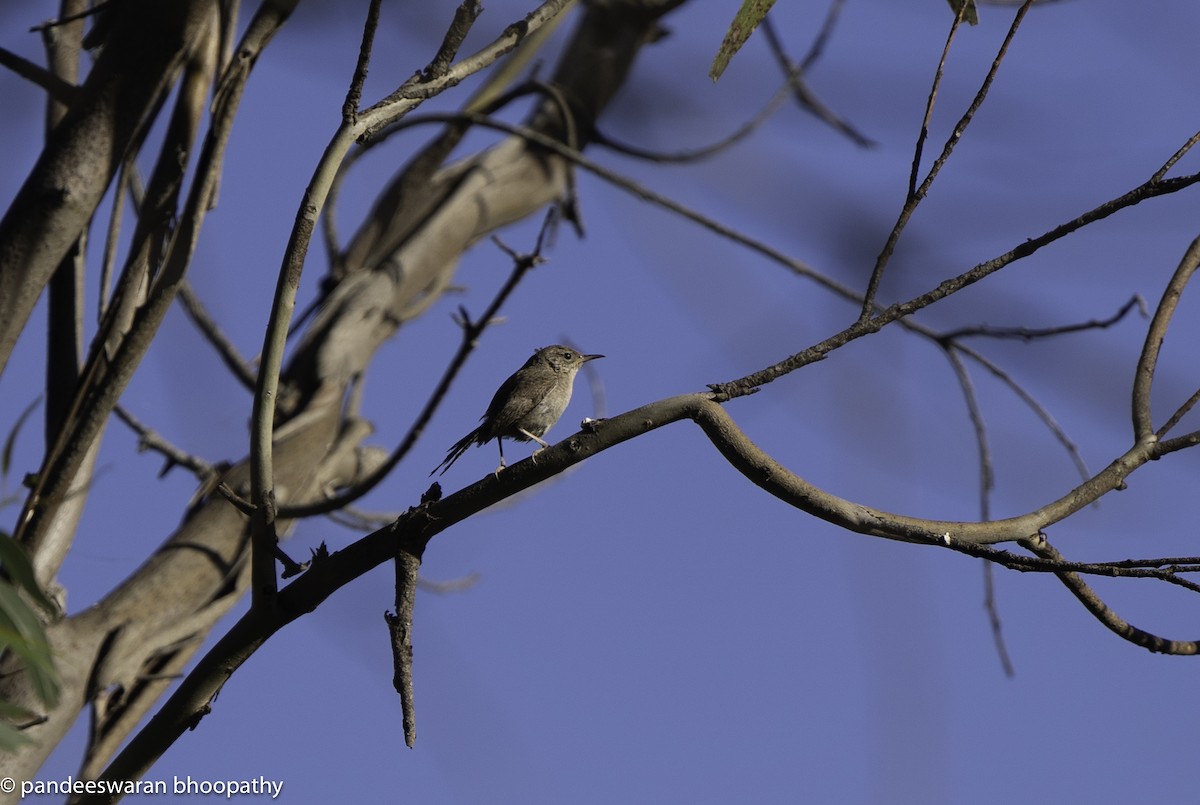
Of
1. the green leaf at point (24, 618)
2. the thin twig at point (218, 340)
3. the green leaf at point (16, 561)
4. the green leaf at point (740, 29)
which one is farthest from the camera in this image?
the thin twig at point (218, 340)

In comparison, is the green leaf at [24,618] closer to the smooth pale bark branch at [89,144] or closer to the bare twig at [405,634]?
the bare twig at [405,634]

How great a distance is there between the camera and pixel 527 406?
4898 mm

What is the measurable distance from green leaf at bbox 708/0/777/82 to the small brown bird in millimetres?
2440

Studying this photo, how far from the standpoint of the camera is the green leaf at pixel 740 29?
2.38 meters

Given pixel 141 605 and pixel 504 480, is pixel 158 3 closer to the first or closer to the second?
pixel 141 605

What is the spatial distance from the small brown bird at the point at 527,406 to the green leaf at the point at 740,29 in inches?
96.1

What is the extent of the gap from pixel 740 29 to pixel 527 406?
2.67 metres

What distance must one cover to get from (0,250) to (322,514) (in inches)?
46.7

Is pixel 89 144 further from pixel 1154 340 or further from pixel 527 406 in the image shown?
pixel 1154 340

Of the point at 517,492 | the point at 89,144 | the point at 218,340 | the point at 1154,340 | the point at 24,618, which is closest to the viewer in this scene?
the point at 24,618

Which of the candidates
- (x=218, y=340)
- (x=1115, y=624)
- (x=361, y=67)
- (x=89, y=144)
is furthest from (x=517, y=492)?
(x=218, y=340)

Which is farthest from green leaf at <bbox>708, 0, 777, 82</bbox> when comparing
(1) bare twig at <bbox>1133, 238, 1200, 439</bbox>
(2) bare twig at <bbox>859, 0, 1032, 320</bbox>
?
(1) bare twig at <bbox>1133, 238, 1200, 439</bbox>

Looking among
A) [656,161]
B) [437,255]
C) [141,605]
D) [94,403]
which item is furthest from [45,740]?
[656,161]

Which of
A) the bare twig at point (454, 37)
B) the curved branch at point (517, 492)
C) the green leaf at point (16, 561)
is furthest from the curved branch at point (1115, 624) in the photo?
the green leaf at point (16, 561)
